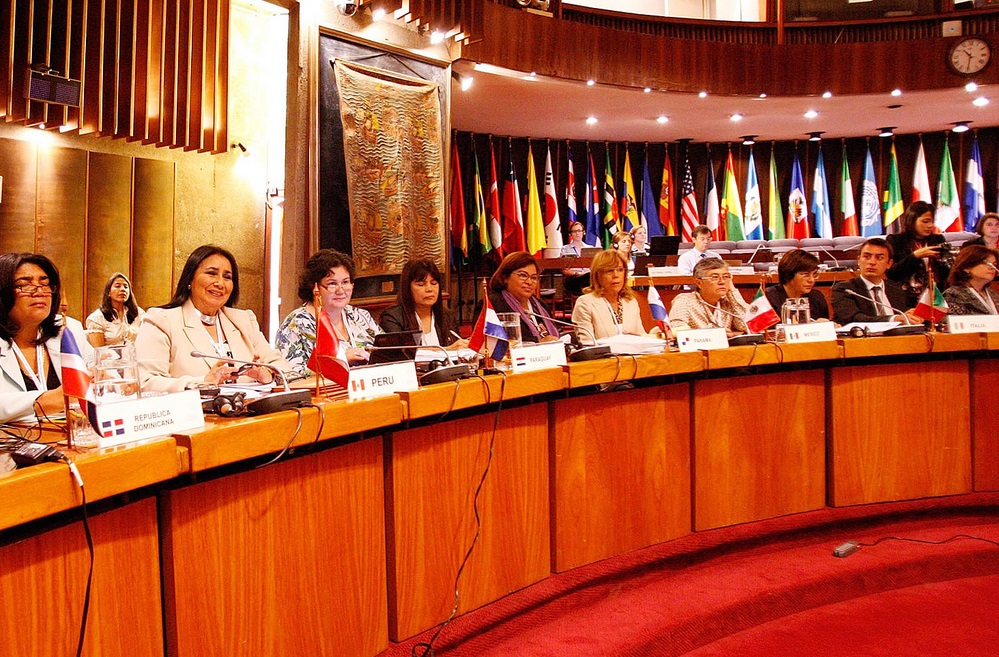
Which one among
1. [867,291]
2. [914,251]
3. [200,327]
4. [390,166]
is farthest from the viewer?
[390,166]

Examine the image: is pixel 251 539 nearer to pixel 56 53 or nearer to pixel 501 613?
pixel 501 613

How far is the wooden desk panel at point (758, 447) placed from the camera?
3.07 meters

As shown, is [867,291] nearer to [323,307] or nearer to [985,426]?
[985,426]

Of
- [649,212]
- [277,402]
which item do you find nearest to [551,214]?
[649,212]

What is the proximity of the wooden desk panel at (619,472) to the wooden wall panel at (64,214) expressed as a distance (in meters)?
3.48

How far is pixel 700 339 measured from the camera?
10.2ft

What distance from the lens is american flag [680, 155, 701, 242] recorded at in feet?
37.4

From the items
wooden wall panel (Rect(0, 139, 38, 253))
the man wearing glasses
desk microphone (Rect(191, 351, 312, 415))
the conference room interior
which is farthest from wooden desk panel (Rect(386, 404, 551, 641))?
wooden wall panel (Rect(0, 139, 38, 253))

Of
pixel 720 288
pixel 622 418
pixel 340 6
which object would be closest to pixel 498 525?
pixel 622 418

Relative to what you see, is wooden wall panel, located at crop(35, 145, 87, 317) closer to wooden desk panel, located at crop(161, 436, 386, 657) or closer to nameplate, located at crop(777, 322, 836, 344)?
wooden desk panel, located at crop(161, 436, 386, 657)

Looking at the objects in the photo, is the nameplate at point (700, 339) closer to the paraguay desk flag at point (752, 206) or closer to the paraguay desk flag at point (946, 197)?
the paraguay desk flag at point (752, 206)

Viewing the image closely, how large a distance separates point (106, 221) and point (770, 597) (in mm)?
4183

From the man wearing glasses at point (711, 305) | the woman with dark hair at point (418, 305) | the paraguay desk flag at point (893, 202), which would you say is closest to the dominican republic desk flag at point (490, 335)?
the woman with dark hair at point (418, 305)

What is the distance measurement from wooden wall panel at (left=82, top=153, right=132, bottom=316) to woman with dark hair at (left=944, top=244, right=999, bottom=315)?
4.42m
